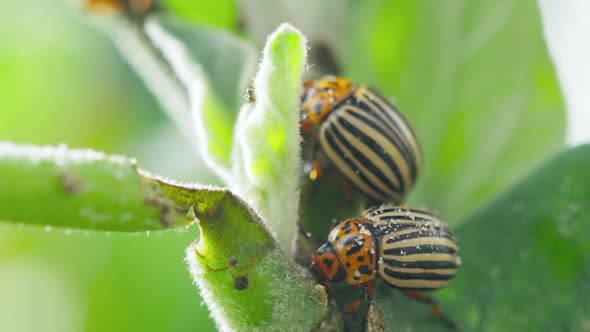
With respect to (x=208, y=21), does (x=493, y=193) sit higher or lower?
lower

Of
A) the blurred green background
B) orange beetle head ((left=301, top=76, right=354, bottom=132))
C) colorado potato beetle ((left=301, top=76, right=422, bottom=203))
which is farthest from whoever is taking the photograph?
the blurred green background

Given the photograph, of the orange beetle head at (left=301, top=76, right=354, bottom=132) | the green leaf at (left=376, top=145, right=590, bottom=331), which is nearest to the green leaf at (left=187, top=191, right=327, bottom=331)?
the green leaf at (left=376, top=145, right=590, bottom=331)

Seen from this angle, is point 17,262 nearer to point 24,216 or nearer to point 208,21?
point 208,21

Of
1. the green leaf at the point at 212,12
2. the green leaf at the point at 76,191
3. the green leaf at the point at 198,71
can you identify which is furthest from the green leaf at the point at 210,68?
the green leaf at the point at 76,191

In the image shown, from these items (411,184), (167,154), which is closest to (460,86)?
(411,184)

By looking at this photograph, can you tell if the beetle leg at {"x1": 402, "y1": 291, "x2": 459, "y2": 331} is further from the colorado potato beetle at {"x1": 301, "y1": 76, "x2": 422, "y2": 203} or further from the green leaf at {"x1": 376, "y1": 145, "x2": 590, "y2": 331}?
the colorado potato beetle at {"x1": 301, "y1": 76, "x2": 422, "y2": 203}

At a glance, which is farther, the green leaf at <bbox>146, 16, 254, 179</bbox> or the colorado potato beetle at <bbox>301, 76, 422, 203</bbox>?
the colorado potato beetle at <bbox>301, 76, 422, 203</bbox>

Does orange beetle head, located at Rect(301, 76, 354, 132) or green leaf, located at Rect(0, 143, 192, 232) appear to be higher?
orange beetle head, located at Rect(301, 76, 354, 132)
